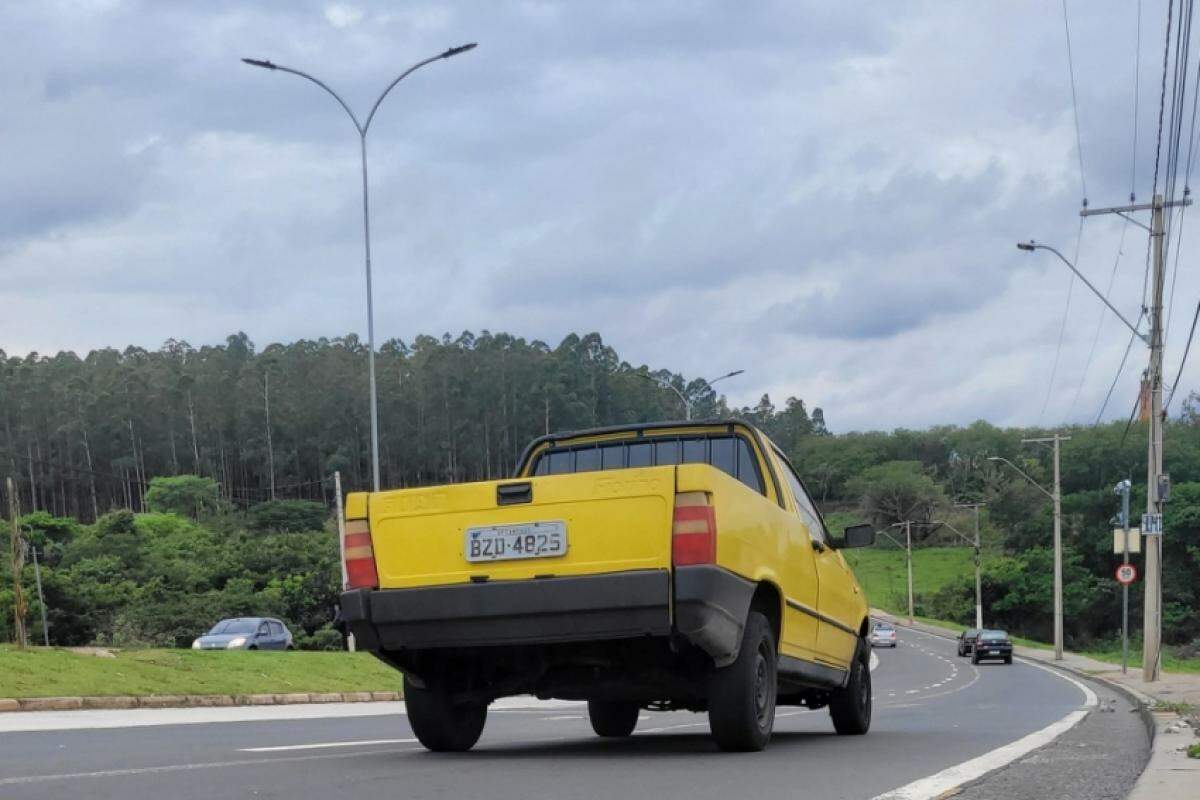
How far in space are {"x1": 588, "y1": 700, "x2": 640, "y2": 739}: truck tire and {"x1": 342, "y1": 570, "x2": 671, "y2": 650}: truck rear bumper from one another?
141 inches

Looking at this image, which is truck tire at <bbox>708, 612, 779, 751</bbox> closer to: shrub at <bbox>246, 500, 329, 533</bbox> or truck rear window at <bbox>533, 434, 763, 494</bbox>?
truck rear window at <bbox>533, 434, 763, 494</bbox>

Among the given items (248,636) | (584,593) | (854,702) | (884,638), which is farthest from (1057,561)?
(584,593)

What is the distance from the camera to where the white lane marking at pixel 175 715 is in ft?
47.4

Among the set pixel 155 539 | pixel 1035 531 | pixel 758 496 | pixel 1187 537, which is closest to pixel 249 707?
pixel 758 496

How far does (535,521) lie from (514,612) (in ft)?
1.74

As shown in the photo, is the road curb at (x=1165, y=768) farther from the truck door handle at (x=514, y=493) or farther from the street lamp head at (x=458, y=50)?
the street lamp head at (x=458, y=50)

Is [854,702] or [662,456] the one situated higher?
[662,456]

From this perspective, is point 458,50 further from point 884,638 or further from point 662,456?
point 884,638

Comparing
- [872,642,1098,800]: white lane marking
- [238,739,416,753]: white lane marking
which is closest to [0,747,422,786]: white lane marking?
[238,739,416,753]: white lane marking

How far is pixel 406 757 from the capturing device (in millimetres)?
9242

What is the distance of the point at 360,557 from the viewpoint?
891 centimetres

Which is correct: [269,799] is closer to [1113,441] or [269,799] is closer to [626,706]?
[626,706]

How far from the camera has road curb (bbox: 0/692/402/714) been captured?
56.4ft

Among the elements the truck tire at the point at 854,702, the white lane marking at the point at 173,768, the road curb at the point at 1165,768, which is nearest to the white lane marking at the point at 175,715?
the white lane marking at the point at 173,768
